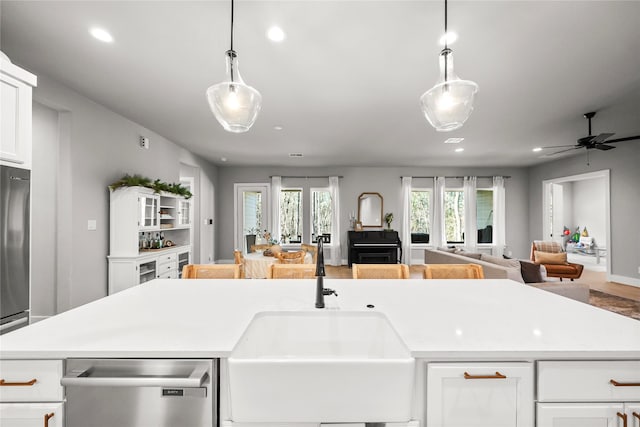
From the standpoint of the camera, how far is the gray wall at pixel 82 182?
2916 mm

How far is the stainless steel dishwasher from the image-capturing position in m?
0.83

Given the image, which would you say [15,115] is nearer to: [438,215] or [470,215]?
[438,215]

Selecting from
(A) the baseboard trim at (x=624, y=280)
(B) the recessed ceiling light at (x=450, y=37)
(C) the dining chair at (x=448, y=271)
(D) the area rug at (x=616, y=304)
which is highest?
(B) the recessed ceiling light at (x=450, y=37)

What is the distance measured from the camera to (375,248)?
6.39 meters

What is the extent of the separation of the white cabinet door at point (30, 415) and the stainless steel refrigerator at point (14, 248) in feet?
4.38

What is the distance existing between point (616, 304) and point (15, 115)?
21.9 feet

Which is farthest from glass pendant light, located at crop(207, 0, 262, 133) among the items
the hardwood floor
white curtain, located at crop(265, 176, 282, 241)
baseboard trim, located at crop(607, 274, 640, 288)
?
baseboard trim, located at crop(607, 274, 640, 288)

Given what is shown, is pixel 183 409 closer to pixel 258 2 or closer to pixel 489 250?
pixel 258 2

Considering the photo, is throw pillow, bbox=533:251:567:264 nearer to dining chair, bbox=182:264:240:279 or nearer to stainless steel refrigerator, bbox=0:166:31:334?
dining chair, bbox=182:264:240:279

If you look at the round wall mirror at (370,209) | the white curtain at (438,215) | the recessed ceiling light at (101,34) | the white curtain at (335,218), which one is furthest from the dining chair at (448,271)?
the white curtain at (438,215)

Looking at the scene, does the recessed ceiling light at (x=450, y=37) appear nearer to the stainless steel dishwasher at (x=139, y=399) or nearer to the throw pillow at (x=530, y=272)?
the stainless steel dishwasher at (x=139, y=399)

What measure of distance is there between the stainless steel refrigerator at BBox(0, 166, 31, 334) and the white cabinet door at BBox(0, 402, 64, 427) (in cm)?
133

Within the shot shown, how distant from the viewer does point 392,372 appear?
0.78m

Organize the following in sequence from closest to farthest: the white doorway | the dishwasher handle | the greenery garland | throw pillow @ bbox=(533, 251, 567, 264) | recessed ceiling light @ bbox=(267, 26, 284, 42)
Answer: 1. the dishwasher handle
2. recessed ceiling light @ bbox=(267, 26, 284, 42)
3. the greenery garland
4. throw pillow @ bbox=(533, 251, 567, 264)
5. the white doorway
